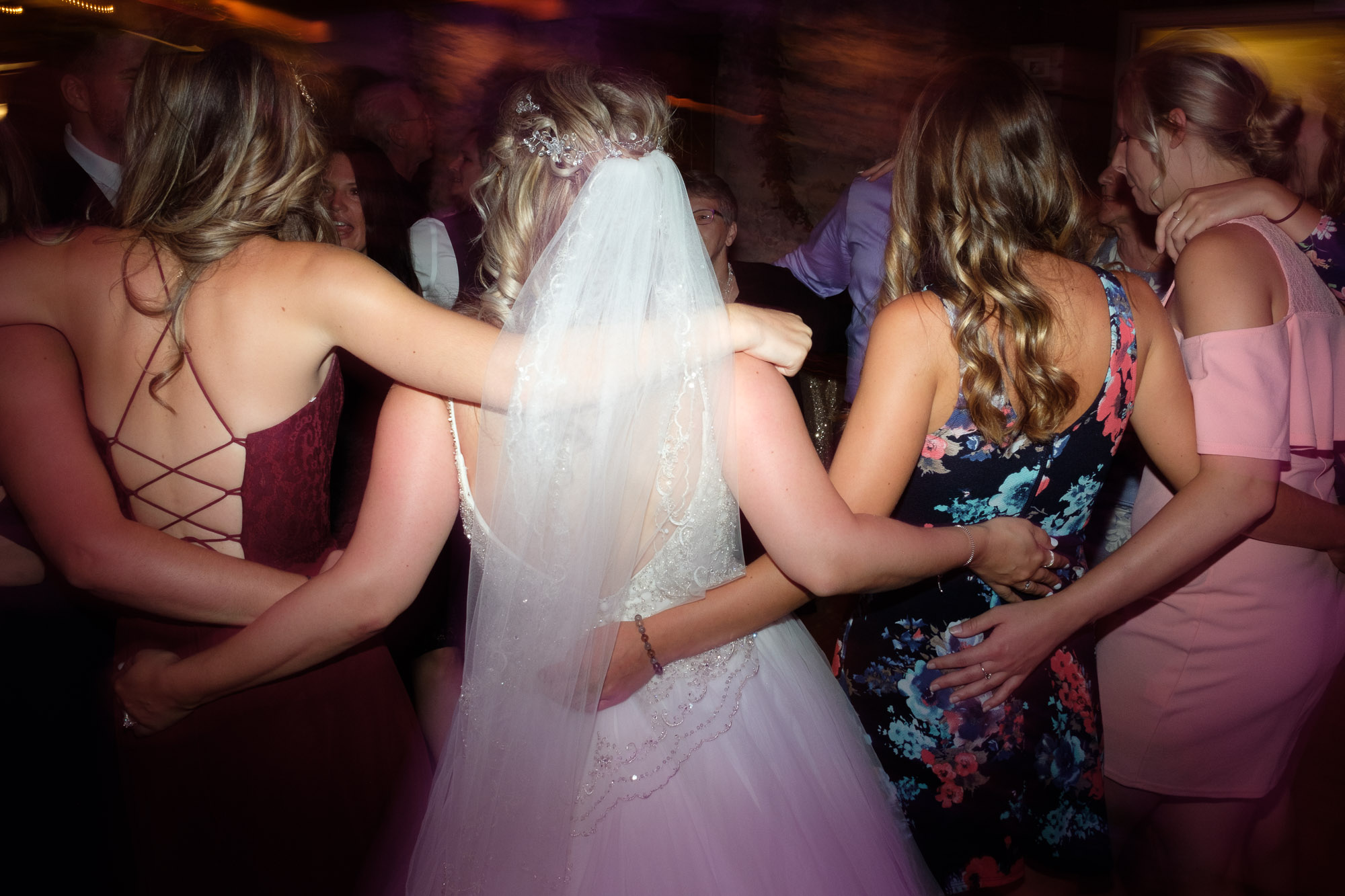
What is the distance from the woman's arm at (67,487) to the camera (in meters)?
1.06

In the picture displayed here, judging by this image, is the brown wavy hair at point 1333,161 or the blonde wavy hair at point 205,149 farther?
the brown wavy hair at point 1333,161

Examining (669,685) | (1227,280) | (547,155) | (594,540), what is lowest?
(669,685)

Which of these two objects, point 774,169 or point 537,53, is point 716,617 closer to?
point 774,169

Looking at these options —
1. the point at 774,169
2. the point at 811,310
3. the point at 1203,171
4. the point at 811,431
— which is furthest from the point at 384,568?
the point at 774,169

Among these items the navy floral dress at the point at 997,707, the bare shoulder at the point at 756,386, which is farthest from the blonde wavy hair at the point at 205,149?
the navy floral dress at the point at 997,707

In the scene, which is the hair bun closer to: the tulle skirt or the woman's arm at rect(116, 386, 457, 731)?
the tulle skirt

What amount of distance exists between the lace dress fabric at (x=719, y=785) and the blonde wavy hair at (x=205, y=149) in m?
0.52

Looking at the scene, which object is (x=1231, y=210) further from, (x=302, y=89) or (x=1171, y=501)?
(x=302, y=89)

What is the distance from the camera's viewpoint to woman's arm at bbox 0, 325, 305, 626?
106 centimetres

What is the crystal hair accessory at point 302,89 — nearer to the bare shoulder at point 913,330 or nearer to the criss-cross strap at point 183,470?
the criss-cross strap at point 183,470

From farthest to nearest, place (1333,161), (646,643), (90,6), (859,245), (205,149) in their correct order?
(859,245), (90,6), (1333,161), (205,149), (646,643)

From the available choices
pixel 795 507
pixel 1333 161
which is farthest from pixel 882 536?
pixel 1333 161

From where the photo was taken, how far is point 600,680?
1.04 meters

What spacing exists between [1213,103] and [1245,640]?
94cm
